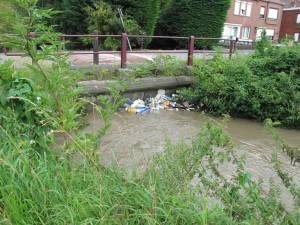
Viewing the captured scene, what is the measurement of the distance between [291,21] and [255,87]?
123 ft

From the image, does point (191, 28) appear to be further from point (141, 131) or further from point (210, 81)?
point (141, 131)

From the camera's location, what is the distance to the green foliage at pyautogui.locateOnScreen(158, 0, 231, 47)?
1825 cm

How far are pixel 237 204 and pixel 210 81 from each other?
686 cm

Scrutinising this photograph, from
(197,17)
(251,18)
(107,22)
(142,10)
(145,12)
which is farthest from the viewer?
(251,18)

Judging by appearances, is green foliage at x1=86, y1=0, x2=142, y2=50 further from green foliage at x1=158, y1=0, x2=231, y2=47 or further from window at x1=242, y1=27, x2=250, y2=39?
window at x1=242, y1=27, x2=250, y2=39

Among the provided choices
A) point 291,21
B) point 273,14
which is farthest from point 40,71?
point 291,21

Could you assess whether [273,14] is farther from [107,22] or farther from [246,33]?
[107,22]

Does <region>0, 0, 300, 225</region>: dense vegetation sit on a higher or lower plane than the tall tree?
lower

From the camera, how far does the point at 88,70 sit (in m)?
8.55

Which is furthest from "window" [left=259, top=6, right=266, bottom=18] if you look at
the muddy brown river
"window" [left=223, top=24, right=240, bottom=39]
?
the muddy brown river

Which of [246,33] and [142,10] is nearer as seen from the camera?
[142,10]

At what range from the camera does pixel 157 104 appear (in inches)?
368

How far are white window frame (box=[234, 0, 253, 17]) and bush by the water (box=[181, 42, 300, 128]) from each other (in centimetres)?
2532

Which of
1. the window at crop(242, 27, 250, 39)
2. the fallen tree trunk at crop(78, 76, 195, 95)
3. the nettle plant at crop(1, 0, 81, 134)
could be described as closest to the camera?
the nettle plant at crop(1, 0, 81, 134)
